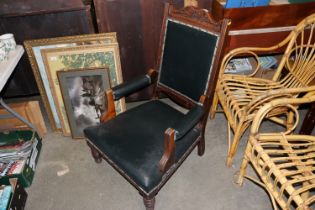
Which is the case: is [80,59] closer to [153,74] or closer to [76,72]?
[76,72]

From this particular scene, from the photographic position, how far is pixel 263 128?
226 centimetres

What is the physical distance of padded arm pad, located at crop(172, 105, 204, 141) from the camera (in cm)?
134

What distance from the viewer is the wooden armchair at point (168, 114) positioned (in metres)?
1.40

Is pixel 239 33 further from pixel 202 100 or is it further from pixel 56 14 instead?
pixel 56 14

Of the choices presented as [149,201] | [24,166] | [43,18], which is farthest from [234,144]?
[43,18]

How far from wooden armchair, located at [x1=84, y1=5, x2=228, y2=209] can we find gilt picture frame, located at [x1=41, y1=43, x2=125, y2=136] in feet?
1.24

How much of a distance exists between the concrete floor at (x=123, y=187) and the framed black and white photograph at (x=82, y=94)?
0.25 m

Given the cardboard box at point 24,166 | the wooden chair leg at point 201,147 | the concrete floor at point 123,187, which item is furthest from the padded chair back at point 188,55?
the cardboard box at point 24,166

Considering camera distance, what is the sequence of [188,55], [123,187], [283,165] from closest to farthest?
[283,165], [188,55], [123,187]

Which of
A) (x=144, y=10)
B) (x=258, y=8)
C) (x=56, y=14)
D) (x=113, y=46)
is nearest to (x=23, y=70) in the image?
(x=56, y=14)

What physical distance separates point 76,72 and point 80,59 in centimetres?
11

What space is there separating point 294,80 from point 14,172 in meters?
2.17

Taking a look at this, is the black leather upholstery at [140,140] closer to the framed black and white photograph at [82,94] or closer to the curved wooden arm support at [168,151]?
the curved wooden arm support at [168,151]

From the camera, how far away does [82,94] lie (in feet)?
6.80
